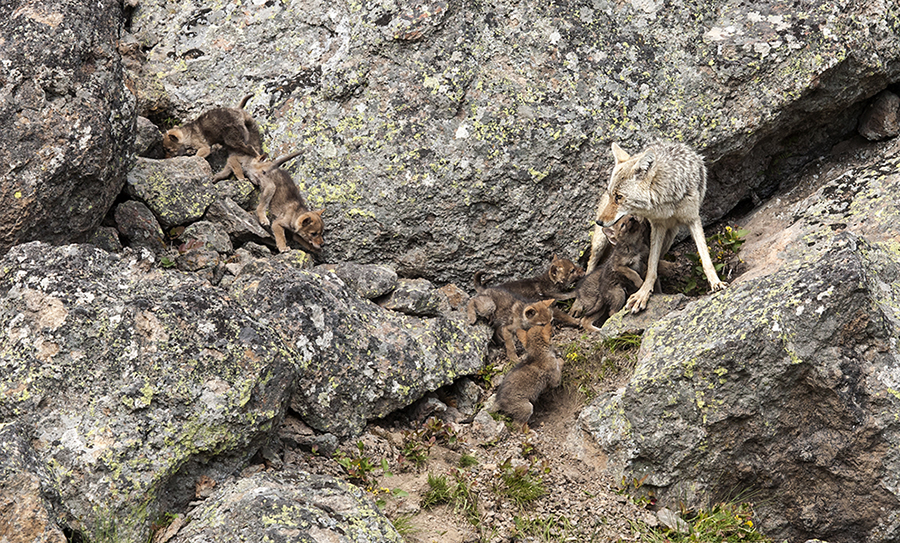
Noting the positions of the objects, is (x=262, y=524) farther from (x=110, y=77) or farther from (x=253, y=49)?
(x=253, y=49)

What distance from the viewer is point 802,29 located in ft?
26.9

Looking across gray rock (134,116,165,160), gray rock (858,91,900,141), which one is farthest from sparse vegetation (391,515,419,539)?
gray rock (858,91,900,141)

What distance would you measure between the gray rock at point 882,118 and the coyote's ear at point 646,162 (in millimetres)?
2905

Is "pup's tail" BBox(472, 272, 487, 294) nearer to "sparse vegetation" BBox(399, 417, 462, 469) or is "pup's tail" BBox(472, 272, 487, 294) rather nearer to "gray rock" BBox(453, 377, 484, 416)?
"gray rock" BBox(453, 377, 484, 416)

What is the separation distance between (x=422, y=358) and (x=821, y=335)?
324 centimetres

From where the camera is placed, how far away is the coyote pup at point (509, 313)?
26.2 ft

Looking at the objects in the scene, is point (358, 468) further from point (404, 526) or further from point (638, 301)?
point (638, 301)

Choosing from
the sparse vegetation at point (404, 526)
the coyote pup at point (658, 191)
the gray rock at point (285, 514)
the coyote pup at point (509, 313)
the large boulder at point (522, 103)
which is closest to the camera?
the gray rock at point (285, 514)

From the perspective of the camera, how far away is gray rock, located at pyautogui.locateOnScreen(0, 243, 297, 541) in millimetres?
5133

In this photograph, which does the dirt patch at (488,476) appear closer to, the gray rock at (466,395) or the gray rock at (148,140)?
the gray rock at (466,395)

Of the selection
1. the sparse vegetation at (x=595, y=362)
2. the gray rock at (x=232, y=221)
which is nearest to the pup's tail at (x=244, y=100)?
the gray rock at (x=232, y=221)

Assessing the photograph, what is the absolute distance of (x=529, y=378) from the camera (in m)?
7.26

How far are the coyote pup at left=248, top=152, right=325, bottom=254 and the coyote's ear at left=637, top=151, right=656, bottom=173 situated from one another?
3216 millimetres

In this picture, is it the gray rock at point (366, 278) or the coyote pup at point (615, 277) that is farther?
the coyote pup at point (615, 277)
